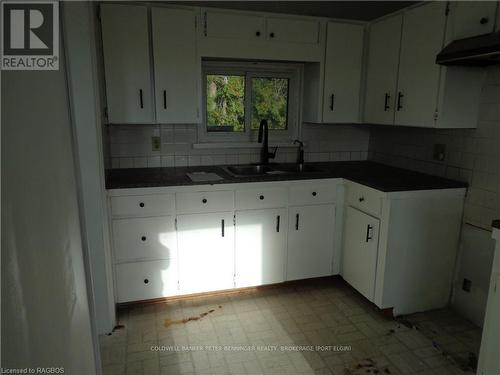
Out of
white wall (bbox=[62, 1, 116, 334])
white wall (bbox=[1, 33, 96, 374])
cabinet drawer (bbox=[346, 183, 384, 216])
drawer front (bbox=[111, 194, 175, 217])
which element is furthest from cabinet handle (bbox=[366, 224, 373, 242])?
white wall (bbox=[1, 33, 96, 374])

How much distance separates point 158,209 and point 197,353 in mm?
953

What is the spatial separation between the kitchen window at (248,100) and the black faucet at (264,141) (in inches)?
6.1

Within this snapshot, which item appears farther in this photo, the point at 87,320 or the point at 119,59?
the point at 119,59

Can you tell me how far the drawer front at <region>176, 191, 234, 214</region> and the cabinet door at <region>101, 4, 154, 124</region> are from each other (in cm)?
67

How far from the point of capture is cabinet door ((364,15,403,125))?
8.62 feet

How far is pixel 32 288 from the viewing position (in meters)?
0.49

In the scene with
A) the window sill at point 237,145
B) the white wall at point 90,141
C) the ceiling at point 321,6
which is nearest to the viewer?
the white wall at point 90,141

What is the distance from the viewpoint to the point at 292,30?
2756mm

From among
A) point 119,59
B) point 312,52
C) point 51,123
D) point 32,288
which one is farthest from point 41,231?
point 312,52

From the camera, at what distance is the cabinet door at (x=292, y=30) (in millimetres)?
2717

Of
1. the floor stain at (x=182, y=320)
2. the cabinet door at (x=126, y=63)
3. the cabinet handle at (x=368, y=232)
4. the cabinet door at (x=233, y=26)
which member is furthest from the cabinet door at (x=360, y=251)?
the cabinet door at (x=126, y=63)

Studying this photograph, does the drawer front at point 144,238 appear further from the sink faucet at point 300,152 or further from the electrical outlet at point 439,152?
the electrical outlet at point 439,152

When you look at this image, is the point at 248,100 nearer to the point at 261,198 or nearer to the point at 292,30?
the point at 292,30

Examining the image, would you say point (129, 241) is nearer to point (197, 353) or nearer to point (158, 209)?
point (158, 209)
